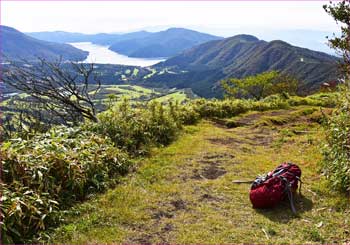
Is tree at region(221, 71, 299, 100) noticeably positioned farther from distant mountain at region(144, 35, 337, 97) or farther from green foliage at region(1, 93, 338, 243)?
distant mountain at region(144, 35, 337, 97)

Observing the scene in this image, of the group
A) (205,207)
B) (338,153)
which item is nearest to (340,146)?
(338,153)

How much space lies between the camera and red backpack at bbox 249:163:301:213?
633cm

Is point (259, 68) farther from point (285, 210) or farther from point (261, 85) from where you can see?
point (285, 210)

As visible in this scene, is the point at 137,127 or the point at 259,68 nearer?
the point at 137,127

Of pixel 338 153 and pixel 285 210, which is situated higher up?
pixel 338 153

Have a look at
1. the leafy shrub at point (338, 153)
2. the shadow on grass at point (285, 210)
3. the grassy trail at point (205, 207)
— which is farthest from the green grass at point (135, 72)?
the shadow on grass at point (285, 210)

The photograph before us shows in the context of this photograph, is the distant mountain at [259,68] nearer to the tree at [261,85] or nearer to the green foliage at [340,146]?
the tree at [261,85]

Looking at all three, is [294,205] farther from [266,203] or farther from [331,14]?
[331,14]

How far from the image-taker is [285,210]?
6270mm

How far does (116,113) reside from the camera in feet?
35.5

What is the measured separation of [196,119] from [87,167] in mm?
8530

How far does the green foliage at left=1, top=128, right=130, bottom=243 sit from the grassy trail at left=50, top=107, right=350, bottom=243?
0.35 m

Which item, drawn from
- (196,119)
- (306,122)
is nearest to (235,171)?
(196,119)

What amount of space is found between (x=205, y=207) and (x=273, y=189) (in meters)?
1.20
